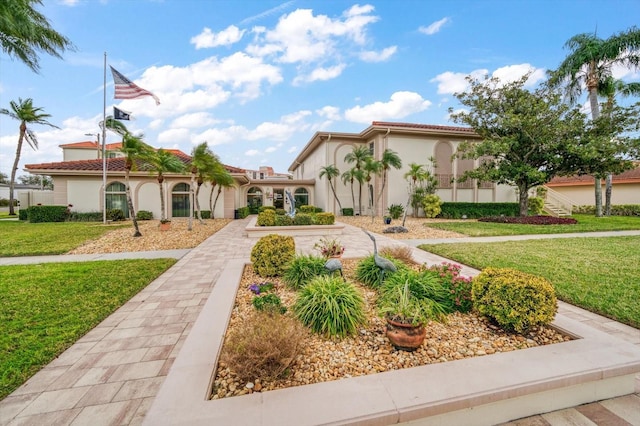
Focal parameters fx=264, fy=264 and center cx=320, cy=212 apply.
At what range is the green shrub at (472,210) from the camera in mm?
17828

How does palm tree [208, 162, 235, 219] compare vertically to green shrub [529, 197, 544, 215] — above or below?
above

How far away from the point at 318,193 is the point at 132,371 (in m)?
20.8

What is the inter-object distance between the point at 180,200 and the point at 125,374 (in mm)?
17923

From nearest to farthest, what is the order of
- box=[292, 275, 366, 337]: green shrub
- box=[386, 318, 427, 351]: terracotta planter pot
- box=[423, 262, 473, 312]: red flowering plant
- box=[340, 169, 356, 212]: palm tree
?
box=[386, 318, 427, 351]: terracotta planter pot → box=[292, 275, 366, 337]: green shrub → box=[423, 262, 473, 312]: red flowering plant → box=[340, 169, 356, 212]: palm tree

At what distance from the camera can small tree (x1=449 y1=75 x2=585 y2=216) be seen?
13633 millimetres

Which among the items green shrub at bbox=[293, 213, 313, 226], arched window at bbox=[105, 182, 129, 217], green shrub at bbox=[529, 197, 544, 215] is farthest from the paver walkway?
green shrub at bbox=[529, 197, 544, 215]

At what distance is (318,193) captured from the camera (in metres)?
22.9

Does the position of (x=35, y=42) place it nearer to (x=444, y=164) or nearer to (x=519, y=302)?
(x=519, y=302)

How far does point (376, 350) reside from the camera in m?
2.53

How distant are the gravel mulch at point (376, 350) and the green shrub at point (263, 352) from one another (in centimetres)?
10

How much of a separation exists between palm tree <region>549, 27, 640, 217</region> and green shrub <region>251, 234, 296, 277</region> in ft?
63.6

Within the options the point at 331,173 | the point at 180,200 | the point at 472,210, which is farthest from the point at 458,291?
the point at 180,200

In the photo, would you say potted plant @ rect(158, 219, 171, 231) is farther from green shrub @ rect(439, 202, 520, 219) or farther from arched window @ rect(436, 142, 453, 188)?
arched window @ rect(436, 142, 453, 188)

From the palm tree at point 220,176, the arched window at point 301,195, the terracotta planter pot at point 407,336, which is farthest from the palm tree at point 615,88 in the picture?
the palm tree at point 220,176
